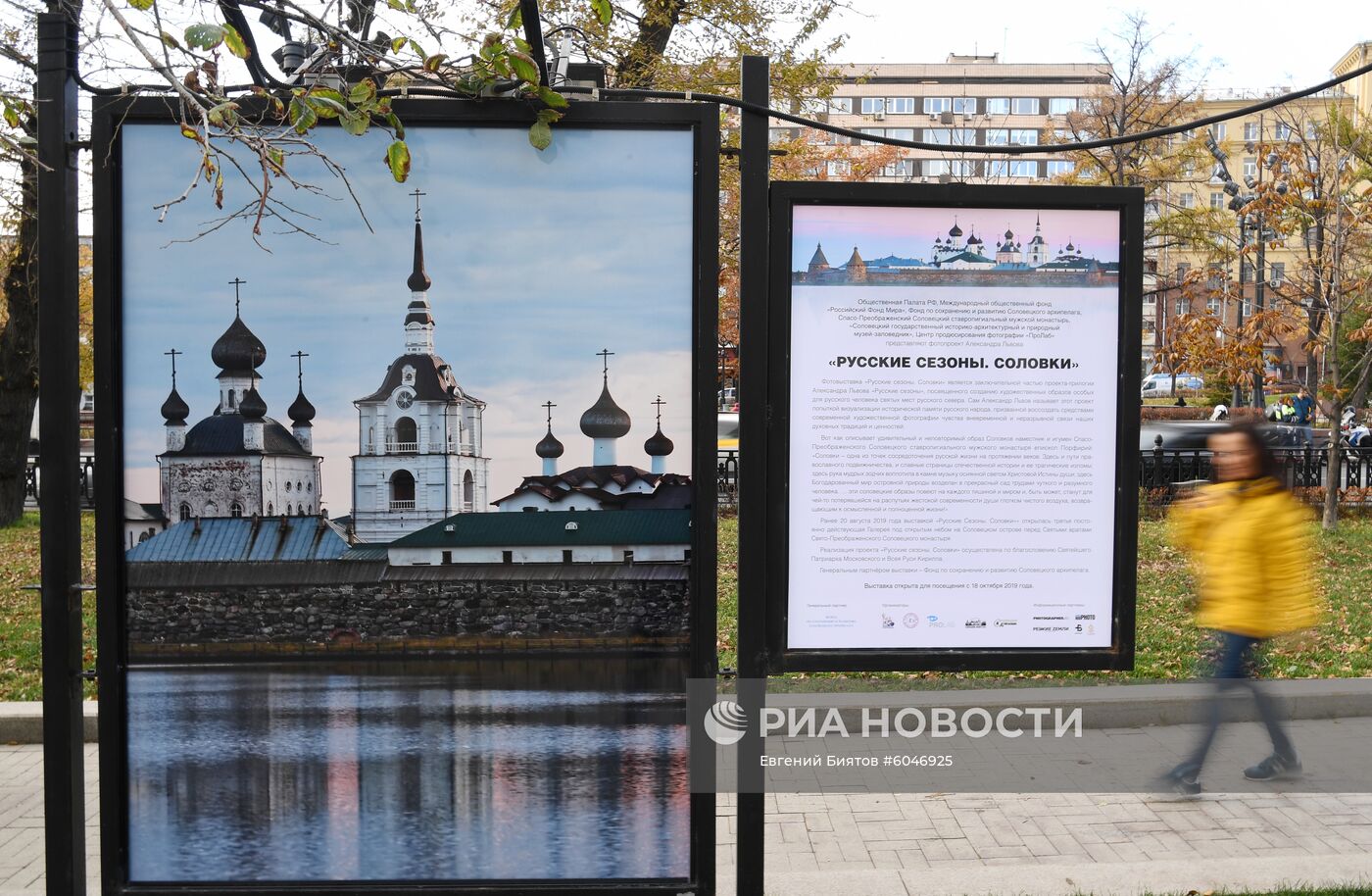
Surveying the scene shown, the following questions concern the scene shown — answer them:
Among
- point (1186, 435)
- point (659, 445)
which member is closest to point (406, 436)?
point (659, 445)

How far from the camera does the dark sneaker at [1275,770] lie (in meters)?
5.96

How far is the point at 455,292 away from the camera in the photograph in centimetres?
369

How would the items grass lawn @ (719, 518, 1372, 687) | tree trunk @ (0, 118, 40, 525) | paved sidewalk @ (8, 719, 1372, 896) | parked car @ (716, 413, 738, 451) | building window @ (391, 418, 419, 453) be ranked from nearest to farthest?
building window @ (391, 418, 419, 453)
paved sidewalk @ (8, 719, 1372, 896)
grass lawn @ (719, 518, 1372, 687)
tree trunk @ (0, 118, 40, 525)
parked car @ (716, 413, 738, 451)

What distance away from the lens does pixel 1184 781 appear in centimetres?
584

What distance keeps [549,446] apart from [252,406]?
0.96 m

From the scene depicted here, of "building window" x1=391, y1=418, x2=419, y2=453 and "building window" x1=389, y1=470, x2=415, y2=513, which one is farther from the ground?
"building window" x1=391, y1=418, x2=419, y2=453

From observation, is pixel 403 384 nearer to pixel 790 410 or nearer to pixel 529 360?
pixel 529 360

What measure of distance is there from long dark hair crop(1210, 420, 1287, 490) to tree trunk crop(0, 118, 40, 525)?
14.9 metres

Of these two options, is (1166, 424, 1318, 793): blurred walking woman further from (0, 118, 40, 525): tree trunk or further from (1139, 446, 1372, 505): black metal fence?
(0, 118, 40, 525): tree trunk

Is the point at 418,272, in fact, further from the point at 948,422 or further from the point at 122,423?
the point at 948,422

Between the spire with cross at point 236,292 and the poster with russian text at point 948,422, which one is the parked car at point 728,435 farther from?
the spire with cross at point 236,292

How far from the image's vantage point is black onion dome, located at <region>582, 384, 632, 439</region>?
3.71 meters

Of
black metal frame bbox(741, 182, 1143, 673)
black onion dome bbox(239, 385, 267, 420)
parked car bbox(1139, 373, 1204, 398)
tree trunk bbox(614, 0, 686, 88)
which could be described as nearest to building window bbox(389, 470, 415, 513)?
black onion dome bbox(239, 385, 267, 420)

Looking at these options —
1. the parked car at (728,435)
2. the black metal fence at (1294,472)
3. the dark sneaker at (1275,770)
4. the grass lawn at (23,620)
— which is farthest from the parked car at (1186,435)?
the grass lawn at (23,620)
